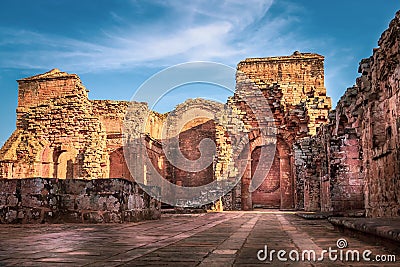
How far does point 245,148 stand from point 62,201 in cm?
1374

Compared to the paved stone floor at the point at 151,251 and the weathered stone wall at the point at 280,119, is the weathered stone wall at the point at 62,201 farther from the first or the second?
the weathered stone wall at the point at 280,119

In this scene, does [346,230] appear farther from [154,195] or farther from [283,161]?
[283,161]

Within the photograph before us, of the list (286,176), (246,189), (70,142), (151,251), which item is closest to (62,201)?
(151,251)

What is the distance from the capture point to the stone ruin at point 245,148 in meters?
7.59

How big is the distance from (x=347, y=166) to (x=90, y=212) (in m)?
6.08

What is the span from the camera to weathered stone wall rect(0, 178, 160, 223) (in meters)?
7.53

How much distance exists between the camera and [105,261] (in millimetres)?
3145

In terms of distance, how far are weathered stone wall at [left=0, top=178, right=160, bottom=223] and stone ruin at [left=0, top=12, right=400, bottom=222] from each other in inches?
0.7

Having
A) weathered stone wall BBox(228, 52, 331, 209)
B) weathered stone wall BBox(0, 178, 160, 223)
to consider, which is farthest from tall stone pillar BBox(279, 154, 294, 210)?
weathered stone wall BBox(0, 178, 160, 223)

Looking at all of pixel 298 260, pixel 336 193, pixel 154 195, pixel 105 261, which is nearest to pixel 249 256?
pixel 298 260

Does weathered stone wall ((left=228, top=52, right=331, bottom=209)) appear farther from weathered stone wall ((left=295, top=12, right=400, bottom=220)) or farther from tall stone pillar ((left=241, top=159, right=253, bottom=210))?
weathered stone wall ((left=295, top=12, right=400, bottom=220))

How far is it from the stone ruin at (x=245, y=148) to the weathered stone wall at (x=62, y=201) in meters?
0.02

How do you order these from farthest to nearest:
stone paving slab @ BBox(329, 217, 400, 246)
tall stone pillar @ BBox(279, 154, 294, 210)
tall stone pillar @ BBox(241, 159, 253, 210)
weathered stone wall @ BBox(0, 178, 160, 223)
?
1. tall stone pillar @ BBox(279, 154, 294, 210)
2. tall stone pillar @ BBox(241, 159, 253, 210)
3. weathered stone wall @ BBox(0, 178, 160, 223)
4. stone paving slab @ BBox(329, 217, 400, 246)

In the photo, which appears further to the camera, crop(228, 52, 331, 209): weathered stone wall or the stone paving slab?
crop(228, 52, 331, 209): weathered stone wall
